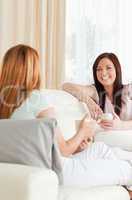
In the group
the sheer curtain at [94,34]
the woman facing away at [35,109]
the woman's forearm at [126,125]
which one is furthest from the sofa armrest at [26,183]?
the sheer curtain at [94,34]

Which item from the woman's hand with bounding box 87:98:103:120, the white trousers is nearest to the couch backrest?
the woman's hand with bounding box 87:98:103:120

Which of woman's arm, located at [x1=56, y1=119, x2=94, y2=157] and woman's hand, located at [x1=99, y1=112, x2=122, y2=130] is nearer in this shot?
woman's arm, located at [x1=56, y1=119, x2=94, y2=157]

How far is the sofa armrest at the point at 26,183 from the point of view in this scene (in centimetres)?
135

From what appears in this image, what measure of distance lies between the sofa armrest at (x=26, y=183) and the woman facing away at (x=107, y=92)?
1.58 meters

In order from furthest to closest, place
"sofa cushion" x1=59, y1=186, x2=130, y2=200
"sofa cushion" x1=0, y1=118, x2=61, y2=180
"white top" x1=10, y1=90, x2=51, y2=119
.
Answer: "white top" x1=10, y1=90, x2=51, y2=119, "sofa cushion" x1=59, y1=186, x2=130, y2=200, "sofa cushion" x1=0, y1=118, x2=61, y2=180

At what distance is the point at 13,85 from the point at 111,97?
1.40m

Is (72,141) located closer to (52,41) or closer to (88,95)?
(88,95)

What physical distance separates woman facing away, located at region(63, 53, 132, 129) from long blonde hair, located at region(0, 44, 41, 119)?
1.19 metres

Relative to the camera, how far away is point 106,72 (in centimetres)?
307

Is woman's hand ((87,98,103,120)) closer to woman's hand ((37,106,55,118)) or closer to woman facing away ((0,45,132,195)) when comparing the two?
woman facing away ((0,45,132,195))

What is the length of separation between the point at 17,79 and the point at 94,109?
1.23 meters

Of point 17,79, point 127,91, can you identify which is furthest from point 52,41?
point 17,79

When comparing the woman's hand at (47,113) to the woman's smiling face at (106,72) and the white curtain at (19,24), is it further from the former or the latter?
the white curtain at (19,24)

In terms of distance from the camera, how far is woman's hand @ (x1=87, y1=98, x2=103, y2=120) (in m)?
2.95
